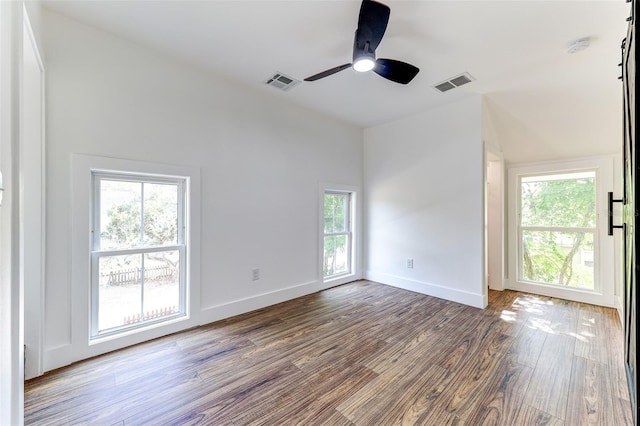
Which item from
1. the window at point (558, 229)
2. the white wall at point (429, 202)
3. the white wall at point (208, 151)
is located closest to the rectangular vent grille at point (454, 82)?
the white wall at point (429, 202)

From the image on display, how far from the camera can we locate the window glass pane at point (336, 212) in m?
4.12

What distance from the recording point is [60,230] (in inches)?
77.3

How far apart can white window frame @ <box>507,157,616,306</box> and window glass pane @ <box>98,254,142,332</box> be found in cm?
498

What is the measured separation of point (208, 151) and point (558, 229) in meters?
4.82

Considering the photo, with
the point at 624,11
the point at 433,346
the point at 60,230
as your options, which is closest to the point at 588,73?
the point at 624,11

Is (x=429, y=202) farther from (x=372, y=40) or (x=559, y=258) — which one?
(x=372, y=40)

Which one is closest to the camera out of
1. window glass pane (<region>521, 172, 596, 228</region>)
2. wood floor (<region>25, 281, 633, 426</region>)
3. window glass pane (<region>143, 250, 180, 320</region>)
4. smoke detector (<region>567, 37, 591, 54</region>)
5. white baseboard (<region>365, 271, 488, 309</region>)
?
wood floor (<region>25, 281, 633, 426</region>)

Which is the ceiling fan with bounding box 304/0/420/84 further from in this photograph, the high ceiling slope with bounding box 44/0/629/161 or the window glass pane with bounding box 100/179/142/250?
the window glass pane with bounding box 100/179/142/250

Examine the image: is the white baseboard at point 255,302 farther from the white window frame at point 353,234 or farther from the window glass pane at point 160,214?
the window glass pane at point 160,214

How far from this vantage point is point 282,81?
2.94 metres

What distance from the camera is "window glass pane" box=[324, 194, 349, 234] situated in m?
4.12

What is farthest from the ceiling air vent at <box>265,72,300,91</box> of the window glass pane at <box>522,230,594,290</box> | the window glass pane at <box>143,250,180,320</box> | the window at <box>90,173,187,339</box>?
the window glass pane at <box>522,230,594,290</box>

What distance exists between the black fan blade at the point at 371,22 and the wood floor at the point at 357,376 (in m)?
2.43

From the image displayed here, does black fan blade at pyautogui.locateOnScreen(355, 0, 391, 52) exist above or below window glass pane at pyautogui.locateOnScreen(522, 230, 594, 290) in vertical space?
above
